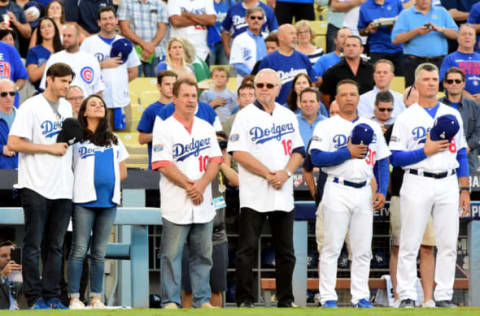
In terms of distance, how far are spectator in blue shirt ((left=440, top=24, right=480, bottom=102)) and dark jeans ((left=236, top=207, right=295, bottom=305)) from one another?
5142 mm

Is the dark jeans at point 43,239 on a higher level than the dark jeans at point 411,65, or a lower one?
lower

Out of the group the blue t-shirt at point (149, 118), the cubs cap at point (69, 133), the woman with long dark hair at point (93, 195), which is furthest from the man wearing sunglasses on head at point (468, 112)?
the cubs cap at point (69, 133)

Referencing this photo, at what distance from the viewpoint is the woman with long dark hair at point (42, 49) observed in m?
12.8

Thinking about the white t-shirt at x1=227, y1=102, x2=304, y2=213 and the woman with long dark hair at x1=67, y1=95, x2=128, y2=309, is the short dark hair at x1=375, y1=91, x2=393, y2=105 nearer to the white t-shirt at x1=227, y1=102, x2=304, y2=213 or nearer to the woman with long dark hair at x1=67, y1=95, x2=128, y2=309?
the white t-shirt at x1=227, y1=102, x2=304, y2=213

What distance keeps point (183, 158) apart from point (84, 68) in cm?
382

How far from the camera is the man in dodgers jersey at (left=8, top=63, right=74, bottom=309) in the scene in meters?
8.29

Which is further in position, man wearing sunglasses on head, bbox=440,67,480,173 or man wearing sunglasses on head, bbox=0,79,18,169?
man wearing sunglasses on head, bbox=440,67,480,173

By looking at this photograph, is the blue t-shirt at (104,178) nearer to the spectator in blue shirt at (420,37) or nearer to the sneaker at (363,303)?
the sneaker at (363,303)

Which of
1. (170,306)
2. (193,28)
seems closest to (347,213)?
(170,306)

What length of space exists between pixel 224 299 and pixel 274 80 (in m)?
2.20

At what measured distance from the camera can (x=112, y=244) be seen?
943 centimetres

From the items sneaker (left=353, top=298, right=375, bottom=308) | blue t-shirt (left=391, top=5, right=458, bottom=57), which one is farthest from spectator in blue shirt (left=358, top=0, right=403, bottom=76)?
sneaker (left=353, top=298, right=375, bottom=308)

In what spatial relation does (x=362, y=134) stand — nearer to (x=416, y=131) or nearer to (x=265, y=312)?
(x=416, y=131)

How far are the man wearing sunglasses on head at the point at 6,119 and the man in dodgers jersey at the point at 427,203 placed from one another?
3.80m
